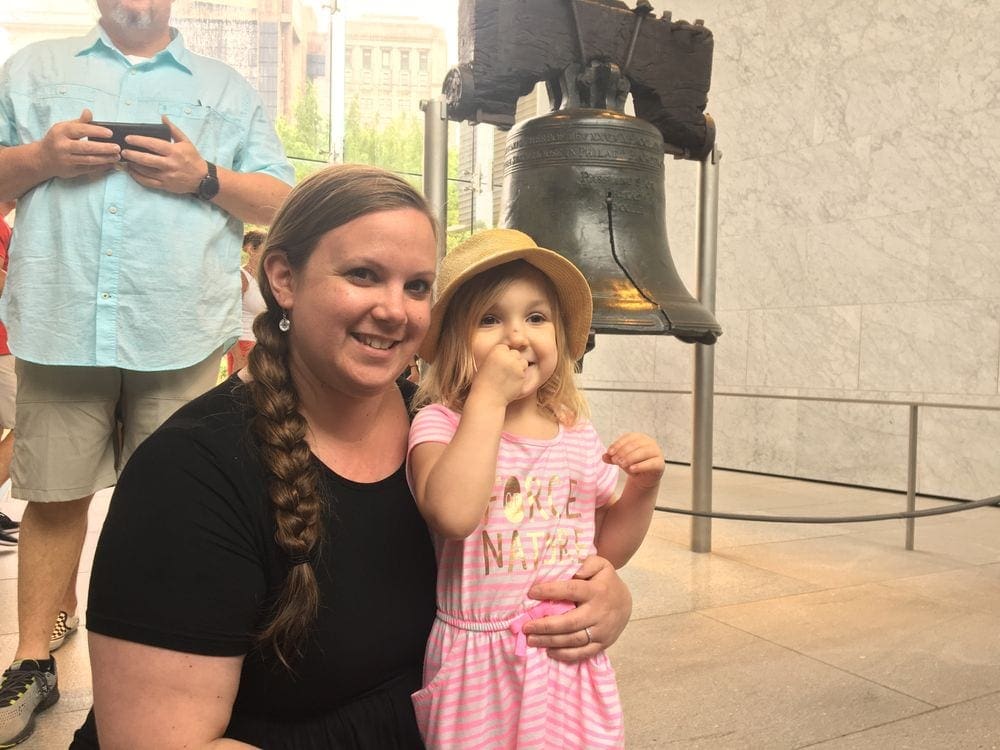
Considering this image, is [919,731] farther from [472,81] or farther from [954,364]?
[954,364]

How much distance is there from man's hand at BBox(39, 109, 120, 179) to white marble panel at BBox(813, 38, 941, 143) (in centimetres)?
588

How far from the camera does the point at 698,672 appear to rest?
299 centimetres

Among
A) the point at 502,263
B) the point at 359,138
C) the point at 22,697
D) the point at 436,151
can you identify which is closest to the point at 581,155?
the point at 436,151

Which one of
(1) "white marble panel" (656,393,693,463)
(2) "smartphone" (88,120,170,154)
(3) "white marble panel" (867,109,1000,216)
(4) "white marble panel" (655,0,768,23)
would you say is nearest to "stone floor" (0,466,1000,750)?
(2) "smartphone" (88,120,170,154)

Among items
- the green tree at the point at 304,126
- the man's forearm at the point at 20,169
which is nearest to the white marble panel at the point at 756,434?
the man's forearm at the point at 20,169

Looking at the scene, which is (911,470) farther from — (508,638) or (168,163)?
(168,163)

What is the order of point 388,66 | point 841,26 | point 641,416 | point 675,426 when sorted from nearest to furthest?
point 841,26 → point 675,426 → point 641,416 → point 388,66

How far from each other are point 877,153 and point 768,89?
48.3 inches

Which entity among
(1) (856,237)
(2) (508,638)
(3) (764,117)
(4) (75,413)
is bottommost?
(2) (508,638)

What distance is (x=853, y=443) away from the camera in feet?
22.4

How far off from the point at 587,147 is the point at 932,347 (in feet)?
15.0

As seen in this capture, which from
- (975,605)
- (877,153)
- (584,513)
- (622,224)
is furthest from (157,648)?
(877,153)

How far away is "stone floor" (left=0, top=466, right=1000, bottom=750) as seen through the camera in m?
2.57

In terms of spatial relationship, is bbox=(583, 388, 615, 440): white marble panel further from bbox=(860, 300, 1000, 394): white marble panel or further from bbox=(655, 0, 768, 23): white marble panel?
bbox=(655, 0, 768, 23): white marble panel
